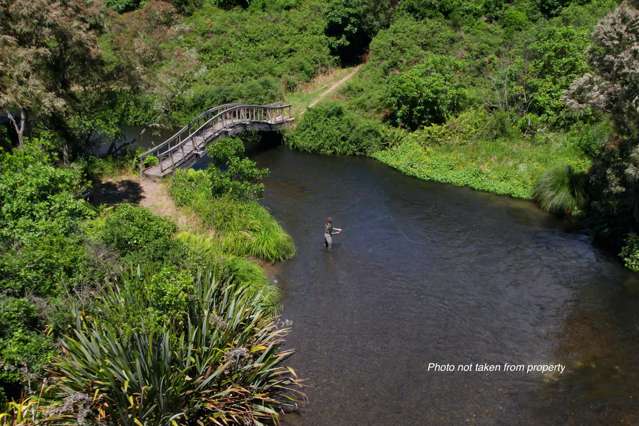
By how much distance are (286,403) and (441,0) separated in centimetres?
4048

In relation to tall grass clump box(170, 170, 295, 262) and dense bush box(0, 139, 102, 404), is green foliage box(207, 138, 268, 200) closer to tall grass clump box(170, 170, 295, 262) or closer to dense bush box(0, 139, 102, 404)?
tall grass clump box(170, 170, 295, 262)

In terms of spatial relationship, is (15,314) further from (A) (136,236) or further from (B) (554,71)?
(B) (554,71)

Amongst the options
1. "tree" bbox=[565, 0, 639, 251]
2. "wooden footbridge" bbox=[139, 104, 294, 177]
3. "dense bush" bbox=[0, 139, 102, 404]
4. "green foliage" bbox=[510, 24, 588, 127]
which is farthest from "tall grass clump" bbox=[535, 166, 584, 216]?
"dense bush" bbox=[0, 139, 102, 404]

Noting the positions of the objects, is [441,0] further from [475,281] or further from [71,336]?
[71,336]

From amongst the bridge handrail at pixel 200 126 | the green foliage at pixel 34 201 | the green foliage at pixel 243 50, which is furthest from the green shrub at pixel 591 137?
the green foliage at pixel 34 201

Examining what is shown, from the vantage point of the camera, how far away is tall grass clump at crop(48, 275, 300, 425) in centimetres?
1246

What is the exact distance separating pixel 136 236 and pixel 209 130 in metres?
16.8

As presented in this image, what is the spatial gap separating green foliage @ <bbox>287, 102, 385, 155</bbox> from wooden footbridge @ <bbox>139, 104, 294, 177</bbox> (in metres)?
1.73

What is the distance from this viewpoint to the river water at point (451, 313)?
50.9ft

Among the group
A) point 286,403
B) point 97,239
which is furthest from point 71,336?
point 286,403

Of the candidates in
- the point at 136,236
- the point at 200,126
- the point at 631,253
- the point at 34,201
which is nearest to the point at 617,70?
the point at 631,253

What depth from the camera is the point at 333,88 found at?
1769 inches

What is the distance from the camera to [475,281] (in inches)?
850

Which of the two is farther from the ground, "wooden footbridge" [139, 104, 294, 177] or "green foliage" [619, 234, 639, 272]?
"wooden footbridge" [139, 104, 294, 177]
